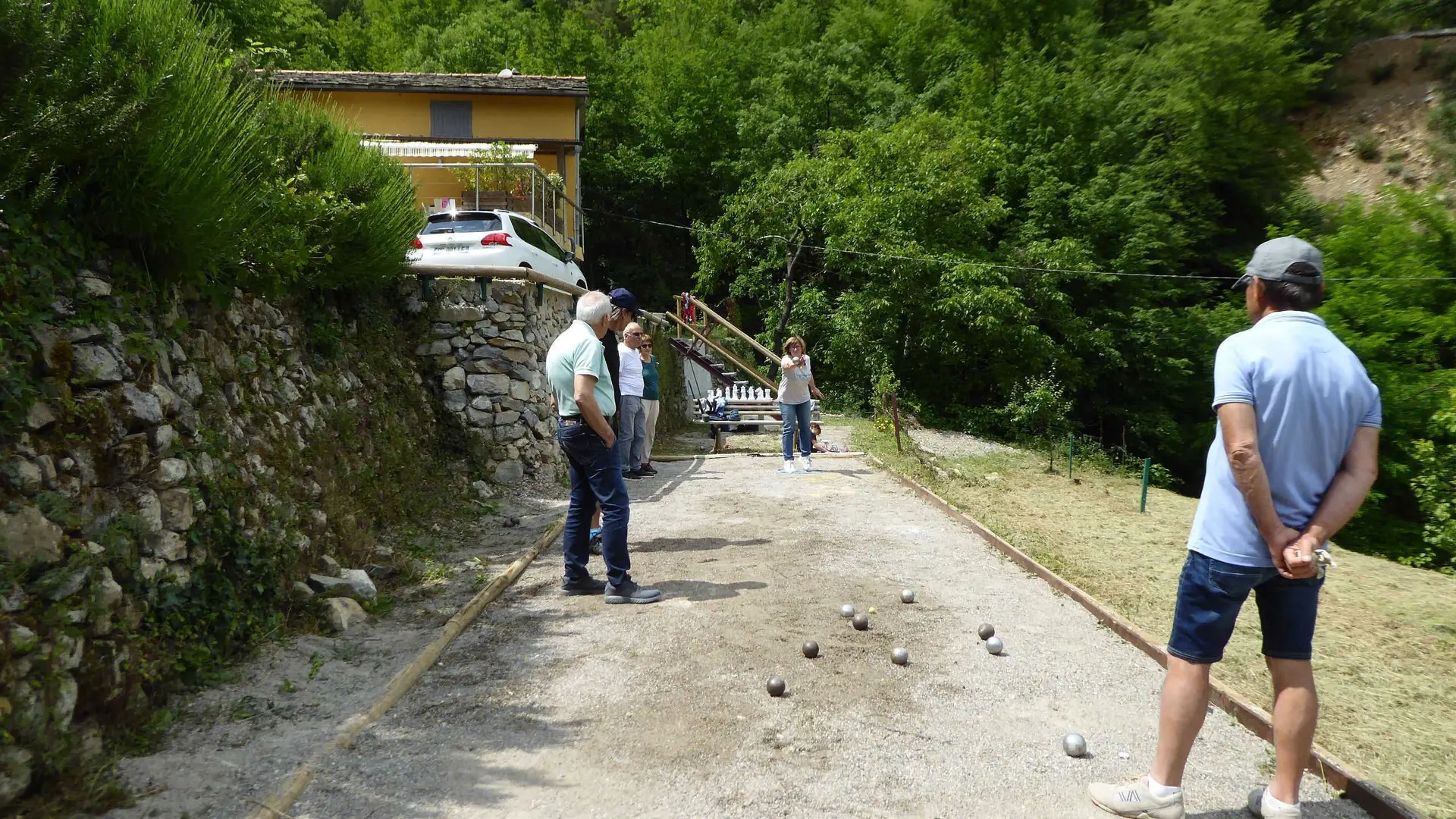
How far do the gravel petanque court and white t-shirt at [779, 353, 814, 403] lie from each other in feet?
14.7

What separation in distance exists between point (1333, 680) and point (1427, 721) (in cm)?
51

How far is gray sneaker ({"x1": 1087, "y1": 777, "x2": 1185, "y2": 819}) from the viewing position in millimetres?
2932

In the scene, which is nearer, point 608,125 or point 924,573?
point 924,573

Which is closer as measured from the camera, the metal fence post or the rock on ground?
the rock on ground

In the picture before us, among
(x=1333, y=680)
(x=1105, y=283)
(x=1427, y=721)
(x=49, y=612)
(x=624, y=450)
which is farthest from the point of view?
(x=1105, y=283)

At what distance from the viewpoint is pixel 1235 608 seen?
286cm

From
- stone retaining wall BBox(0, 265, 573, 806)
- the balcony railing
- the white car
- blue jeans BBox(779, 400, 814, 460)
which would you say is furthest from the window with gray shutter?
stone retaining wall BBox(0, 265, 573, 806)

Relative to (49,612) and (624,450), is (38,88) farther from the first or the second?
(624,450)

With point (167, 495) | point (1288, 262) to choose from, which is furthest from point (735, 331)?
point (1288, 262)

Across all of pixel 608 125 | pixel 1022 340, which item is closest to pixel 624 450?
pixel 1022 340

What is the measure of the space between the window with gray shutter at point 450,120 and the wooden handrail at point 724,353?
7702mm

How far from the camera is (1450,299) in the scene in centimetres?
2178

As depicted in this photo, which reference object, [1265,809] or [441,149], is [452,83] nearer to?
[441,149]

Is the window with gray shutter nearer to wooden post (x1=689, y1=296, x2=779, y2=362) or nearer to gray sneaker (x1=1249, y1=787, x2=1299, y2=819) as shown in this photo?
wooden post (x1=689, y1=296, x2=779, y2=362)
